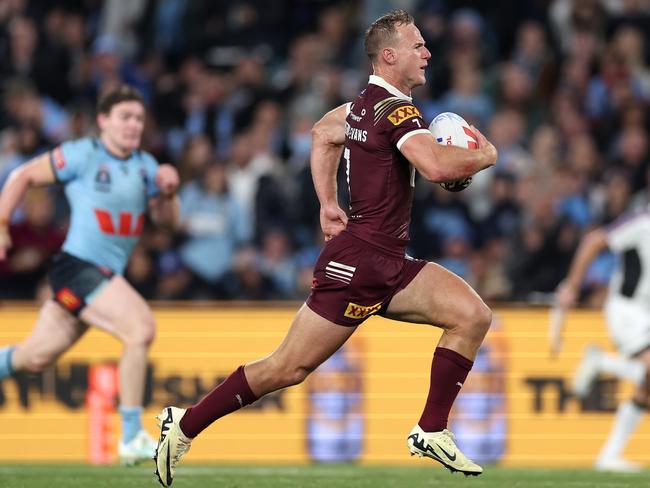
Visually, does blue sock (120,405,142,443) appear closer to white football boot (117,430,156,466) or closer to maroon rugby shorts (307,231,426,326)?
white football boot (117,430,156,466)

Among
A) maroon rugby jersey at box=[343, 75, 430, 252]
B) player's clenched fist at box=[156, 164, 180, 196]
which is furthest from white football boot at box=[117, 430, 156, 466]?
maroon rugby jersey at box=[343, 75, 430, 252]

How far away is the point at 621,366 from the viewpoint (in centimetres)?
1216

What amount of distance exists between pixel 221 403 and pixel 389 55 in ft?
6.78

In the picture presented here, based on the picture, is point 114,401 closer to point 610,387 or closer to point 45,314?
point 45,314

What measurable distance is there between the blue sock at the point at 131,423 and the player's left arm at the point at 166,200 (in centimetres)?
144

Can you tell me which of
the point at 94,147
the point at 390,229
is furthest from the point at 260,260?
the point at 390,229

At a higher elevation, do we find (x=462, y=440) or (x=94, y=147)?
(x=94, y=147)

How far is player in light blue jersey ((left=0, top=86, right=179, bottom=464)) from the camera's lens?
32.9ft

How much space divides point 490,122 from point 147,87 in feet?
12.4

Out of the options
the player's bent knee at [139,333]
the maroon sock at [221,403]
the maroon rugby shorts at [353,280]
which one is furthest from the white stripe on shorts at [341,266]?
the player's bent knee at [139,333]

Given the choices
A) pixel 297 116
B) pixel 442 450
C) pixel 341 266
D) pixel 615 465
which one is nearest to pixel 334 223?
pixel 341 266

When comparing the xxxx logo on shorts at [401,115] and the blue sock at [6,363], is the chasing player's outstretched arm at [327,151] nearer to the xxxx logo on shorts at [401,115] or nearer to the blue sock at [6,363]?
the xxxx logo on shorts at [401,115]

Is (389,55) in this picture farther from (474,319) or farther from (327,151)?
(474,319)

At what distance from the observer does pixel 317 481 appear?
9.38m
